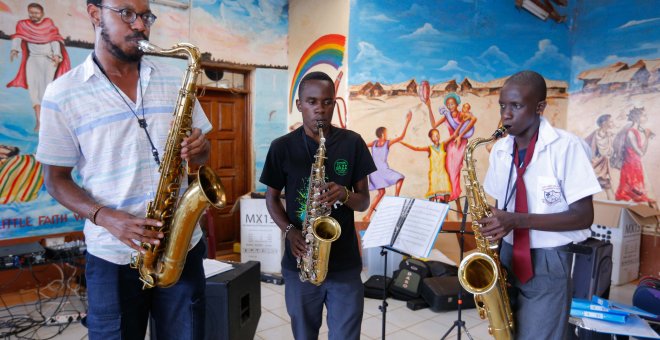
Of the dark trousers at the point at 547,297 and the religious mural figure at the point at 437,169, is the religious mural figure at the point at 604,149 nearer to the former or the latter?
the religious mural figure at the point at 437,169

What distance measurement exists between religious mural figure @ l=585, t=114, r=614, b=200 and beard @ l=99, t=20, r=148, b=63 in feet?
23.5

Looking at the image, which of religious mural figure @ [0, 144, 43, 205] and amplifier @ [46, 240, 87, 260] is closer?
amplifier @ [46, 240, 87, 260]

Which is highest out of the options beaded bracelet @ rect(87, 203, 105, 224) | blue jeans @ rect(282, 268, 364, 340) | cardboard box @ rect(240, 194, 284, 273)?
beaded bracelet @ rect(87, 203, 105, 224)

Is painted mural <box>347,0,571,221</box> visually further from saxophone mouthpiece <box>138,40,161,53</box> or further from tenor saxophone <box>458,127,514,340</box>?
saxophone mouthpiece <box>138,40,161,53</box>

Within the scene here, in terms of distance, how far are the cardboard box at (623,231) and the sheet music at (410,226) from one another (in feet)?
14.3

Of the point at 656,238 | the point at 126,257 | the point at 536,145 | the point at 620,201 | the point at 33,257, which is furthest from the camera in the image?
the point at 620,201

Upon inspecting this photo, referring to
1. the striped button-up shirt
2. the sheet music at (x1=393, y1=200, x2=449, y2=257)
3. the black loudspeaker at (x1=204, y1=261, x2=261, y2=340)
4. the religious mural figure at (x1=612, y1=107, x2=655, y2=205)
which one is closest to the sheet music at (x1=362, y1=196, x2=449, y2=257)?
the sheet music at (x1=393, y1=200, x2=449, y2=257)

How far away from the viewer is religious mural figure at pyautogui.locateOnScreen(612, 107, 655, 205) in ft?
20.5

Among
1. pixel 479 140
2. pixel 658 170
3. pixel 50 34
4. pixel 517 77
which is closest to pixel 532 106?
pixel 517 77

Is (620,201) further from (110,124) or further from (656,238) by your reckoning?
(110,124)

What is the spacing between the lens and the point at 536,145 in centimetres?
221

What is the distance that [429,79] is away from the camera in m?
6.51

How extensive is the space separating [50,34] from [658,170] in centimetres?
870

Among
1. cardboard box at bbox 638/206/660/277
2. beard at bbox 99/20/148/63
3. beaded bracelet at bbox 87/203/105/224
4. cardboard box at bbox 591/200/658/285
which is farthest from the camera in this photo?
cardboard box at bbox 638/206/660/277
